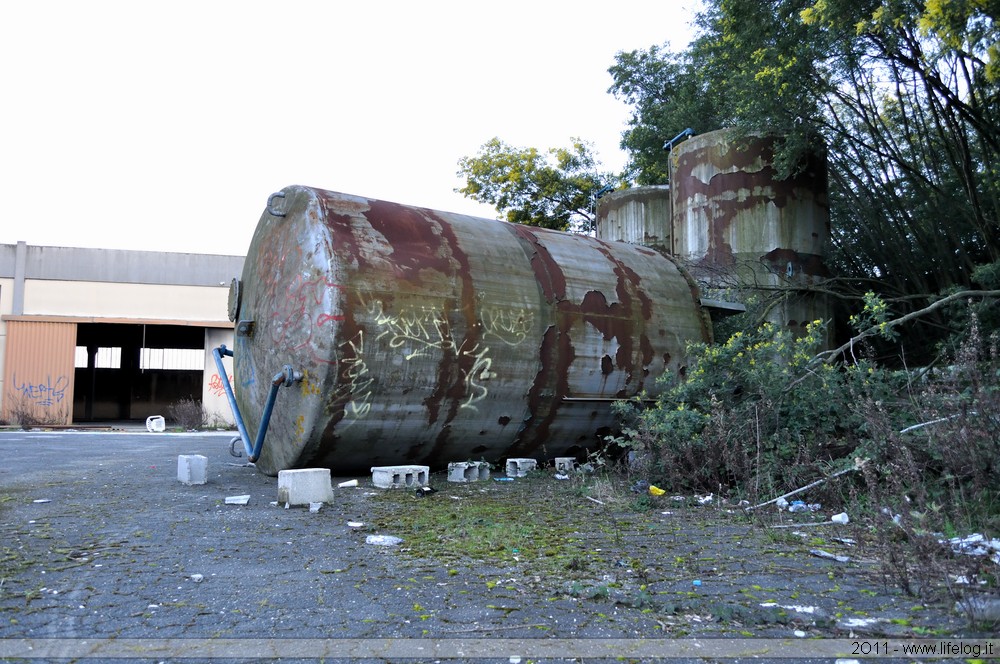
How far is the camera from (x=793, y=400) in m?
5.83

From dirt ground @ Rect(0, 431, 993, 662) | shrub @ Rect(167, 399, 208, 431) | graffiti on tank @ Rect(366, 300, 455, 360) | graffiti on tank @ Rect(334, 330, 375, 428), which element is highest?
graffiti on tank @ Rect(366, 300, 455, 360)

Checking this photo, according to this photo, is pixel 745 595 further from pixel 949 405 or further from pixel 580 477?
pixel 580 477

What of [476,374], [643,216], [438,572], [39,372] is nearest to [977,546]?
[438,572]

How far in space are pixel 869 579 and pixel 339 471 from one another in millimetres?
4541

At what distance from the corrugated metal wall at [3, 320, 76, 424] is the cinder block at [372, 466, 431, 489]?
17.9 m

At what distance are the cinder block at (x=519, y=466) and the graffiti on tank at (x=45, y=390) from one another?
60.1 feet

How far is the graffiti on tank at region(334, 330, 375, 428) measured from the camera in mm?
5859

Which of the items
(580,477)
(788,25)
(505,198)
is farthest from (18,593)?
(505,198)

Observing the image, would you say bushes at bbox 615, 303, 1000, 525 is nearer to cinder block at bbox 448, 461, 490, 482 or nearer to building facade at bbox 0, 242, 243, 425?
cinder block at bbox 448, 461, 490, 482

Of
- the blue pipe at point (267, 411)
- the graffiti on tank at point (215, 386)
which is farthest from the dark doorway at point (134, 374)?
the blue pipe at point (267, 411)

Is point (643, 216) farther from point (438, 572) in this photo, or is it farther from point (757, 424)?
point (438, 572)

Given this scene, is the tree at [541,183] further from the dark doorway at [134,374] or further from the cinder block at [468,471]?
the cinder block at [468,471]

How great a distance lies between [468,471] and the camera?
675 cm

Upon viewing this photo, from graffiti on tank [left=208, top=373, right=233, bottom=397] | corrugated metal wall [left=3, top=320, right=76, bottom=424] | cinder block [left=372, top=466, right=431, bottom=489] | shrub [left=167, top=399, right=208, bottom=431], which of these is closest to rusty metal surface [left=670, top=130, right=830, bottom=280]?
cinder block [left=372, top=466, right=431, bottom=489]
